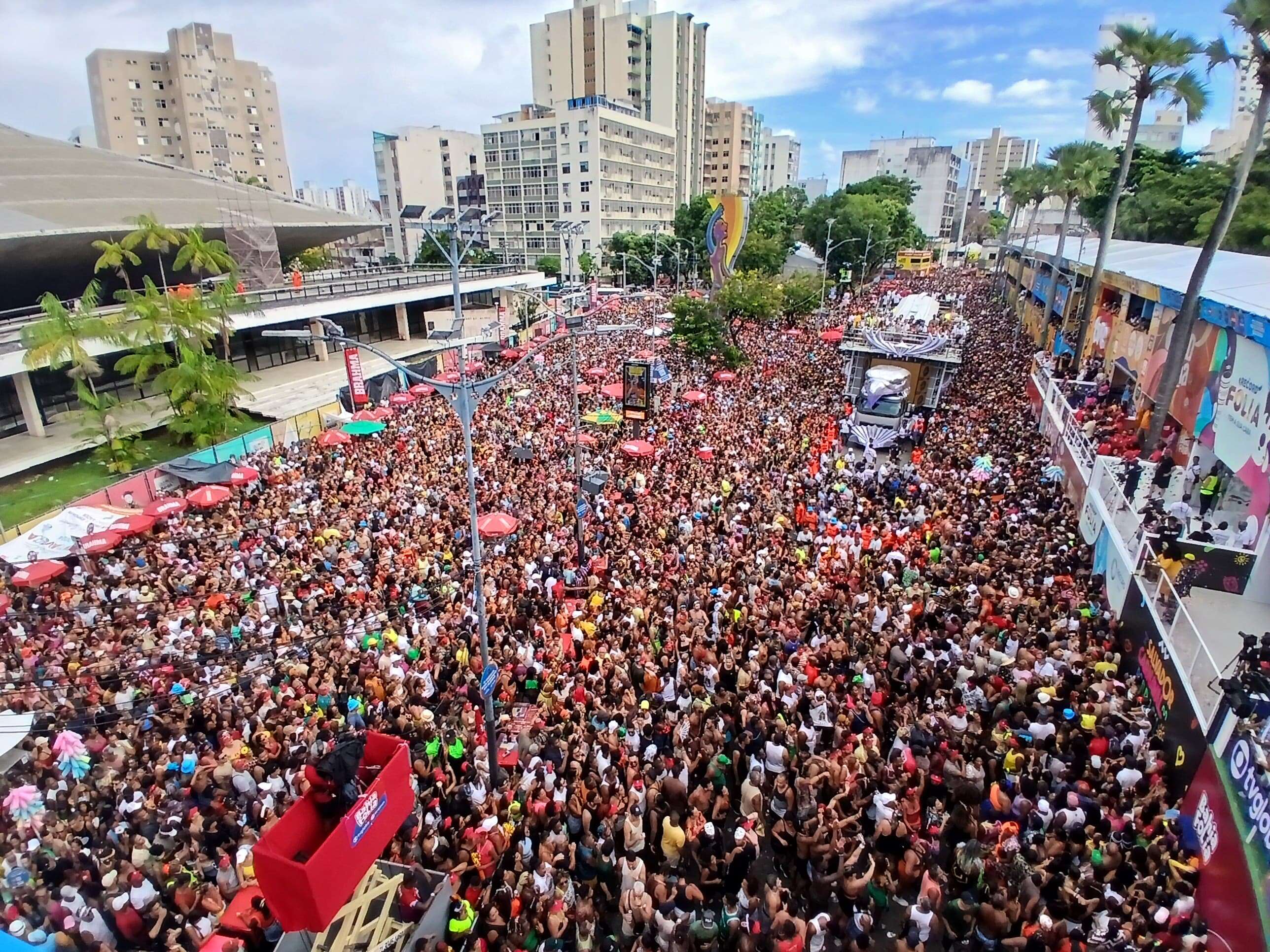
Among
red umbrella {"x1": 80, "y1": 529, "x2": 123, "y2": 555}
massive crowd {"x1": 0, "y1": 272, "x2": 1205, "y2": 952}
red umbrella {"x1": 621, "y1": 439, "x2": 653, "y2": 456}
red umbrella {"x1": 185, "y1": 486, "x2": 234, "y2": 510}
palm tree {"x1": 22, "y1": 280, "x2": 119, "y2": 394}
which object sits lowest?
massive crowd {"x1": 0, "y1": 272, "x2": 1205, "y2": 952}

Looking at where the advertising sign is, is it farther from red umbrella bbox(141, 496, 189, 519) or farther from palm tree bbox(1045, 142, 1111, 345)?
palm tree bbox(1045, 142, 1111, 345)

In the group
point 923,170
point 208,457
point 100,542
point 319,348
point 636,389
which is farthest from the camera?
point 923,170

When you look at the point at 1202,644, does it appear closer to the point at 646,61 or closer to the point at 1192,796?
the point at 1192,796

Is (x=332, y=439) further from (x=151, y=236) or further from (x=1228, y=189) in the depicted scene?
(x=1228, y=189)

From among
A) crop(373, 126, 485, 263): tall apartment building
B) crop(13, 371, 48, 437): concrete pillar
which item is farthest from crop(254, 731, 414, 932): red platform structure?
crop(373, 126, 485, 263): tall apartment building

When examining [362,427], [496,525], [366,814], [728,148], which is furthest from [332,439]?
[728,148]

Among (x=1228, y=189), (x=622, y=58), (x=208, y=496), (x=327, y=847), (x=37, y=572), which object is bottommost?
(x=37, y=572)

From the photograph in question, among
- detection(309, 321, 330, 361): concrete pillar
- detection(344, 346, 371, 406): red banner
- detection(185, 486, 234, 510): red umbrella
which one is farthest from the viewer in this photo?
detection(309, 321, 330, 361): concrete pillar
